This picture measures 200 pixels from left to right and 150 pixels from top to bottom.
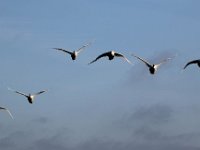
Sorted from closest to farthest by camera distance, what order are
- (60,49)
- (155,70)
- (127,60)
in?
(127,60) < (155,70) < (60,49)

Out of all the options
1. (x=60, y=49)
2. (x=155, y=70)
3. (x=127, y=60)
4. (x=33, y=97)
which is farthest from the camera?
(x=33, y=97)

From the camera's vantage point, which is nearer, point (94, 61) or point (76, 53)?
point (94, 61)

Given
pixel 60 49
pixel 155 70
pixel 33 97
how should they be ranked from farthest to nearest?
1. pixel 33 97
2. pixel 60 49
3. pixel 155 70

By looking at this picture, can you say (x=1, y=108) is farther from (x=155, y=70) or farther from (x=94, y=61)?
(x=155, y=70)

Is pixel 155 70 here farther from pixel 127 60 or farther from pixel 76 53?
pixel 76 53

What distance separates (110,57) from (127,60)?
8.44m

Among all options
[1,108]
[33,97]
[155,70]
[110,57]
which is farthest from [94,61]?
[33,97]

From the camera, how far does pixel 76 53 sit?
158m

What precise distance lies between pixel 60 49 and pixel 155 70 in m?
22.7

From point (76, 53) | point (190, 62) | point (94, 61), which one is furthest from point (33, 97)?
point (190, 62)

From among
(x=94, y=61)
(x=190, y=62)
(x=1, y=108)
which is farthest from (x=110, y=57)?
(x=1, y=108)

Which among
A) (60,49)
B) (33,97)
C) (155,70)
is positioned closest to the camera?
(155,70)

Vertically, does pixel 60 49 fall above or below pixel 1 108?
above

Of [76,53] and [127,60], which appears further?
[76,53]
